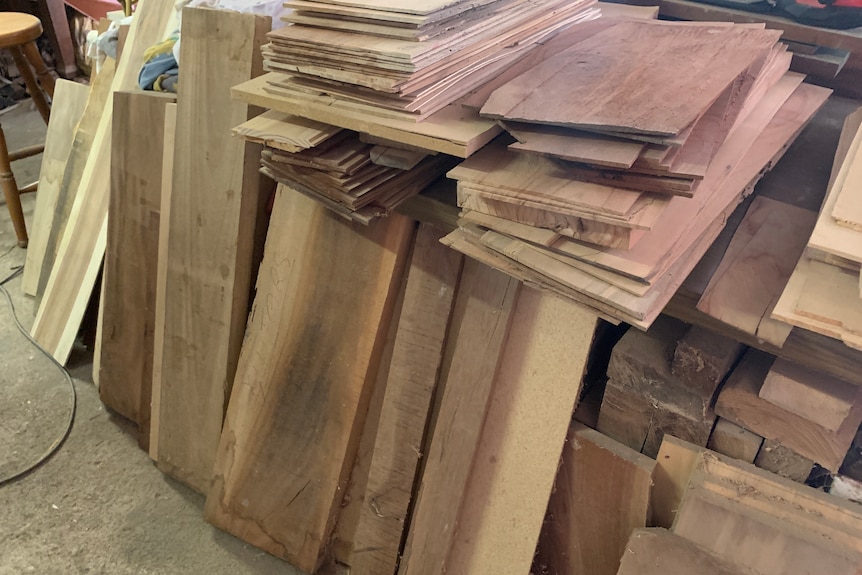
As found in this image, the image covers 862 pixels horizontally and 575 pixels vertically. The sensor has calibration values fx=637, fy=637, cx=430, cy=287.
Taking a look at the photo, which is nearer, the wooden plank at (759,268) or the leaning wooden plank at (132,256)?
the wooden plank at (759,268)

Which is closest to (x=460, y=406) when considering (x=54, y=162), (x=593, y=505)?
(x=593, y=505)

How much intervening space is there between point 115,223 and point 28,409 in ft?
2.24

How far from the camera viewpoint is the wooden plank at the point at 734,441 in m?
1.09

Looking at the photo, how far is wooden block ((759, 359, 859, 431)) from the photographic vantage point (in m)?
0.97

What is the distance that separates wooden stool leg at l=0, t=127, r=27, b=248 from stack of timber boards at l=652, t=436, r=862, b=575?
8.47ft

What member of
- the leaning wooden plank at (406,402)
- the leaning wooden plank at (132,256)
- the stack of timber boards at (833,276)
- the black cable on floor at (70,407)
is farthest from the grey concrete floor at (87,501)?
the stack of timber boards at (833,276)

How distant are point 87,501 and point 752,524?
5.28 ft

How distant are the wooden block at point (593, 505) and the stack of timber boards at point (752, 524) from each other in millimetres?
76

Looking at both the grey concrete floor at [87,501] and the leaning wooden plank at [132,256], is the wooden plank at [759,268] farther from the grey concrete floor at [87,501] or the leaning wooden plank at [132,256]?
the leaning wooden plank at [132,256]

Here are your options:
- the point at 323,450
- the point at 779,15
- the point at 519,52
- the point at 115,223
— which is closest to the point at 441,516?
the point at 323,450

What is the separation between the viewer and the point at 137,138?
1.67 m

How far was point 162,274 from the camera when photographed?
5.48 ft

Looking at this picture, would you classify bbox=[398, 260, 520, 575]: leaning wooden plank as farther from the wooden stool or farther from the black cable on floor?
the wooden stool

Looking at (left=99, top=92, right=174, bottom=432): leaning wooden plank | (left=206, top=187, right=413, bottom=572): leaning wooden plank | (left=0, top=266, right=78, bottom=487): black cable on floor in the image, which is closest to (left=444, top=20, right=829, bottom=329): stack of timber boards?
(left=206, top=187, right=413, bottom=572): leaning wooden plank
